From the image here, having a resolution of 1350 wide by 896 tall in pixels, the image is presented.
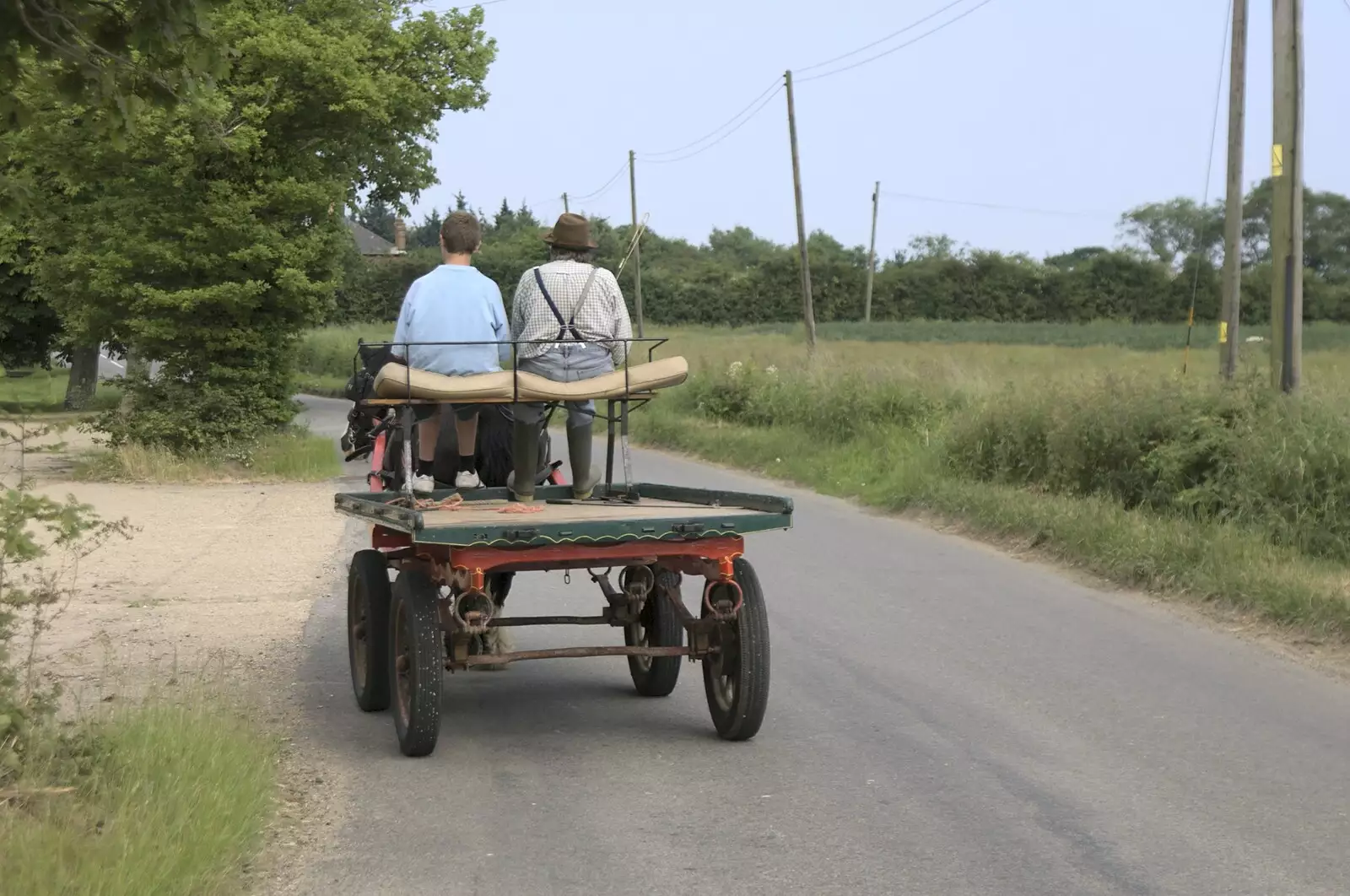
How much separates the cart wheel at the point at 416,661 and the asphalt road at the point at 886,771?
15 cm

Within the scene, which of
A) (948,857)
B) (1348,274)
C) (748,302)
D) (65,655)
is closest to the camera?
(948,857)

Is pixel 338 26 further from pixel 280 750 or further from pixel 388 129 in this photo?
pixel 280 750

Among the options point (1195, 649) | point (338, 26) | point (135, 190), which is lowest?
point (1195, 649)

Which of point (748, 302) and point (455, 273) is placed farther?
point (748, 302)

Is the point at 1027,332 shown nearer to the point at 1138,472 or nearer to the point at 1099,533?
the point at 1138,472

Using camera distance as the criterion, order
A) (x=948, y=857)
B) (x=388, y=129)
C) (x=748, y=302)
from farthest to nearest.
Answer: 1. (x=748, y=302)
2. (x=388, y=129)
3. (x=948, y=857)

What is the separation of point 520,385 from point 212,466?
14.1 meters

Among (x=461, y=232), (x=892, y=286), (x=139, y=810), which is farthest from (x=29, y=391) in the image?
(x=892, y=286)

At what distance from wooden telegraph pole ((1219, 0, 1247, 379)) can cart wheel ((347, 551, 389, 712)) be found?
12.0 meters

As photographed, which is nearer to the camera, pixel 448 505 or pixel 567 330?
pixel 448 505

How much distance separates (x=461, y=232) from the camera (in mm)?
7555

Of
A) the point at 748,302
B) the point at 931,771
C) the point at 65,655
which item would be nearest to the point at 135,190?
the point at 65,655

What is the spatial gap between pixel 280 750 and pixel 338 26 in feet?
50.2

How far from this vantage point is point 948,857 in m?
4.97
